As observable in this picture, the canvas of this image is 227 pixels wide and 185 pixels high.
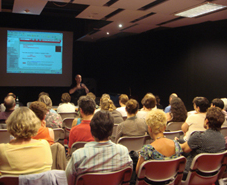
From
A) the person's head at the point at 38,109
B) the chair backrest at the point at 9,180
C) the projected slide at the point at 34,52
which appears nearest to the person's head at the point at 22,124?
the chair backrest at the point at 9,180

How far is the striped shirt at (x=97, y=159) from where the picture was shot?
1.84 metres

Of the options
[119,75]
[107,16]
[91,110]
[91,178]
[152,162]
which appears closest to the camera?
[91,178]

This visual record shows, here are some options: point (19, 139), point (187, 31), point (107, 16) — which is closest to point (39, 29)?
point (107, 16)

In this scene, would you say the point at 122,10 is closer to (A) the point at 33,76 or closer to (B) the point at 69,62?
(B) the point at 69,62

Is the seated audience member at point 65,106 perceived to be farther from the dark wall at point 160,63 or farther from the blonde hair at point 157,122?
the dark wall at point 160,63

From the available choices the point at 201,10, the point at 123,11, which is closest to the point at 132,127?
the point at 123,11

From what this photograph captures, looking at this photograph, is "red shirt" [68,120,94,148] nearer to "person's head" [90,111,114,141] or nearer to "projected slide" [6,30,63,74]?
"person's head" [90,111,114,141]

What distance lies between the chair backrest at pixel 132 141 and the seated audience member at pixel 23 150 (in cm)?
130

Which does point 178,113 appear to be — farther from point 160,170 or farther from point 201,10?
point 201,10

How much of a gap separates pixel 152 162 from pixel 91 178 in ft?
1.72

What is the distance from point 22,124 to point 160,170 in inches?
46.7

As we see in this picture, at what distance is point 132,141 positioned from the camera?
3090 mm

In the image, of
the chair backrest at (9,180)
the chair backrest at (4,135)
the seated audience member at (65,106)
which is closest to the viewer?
the chair backrest at (9,180)

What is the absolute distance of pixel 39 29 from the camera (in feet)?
28.3
